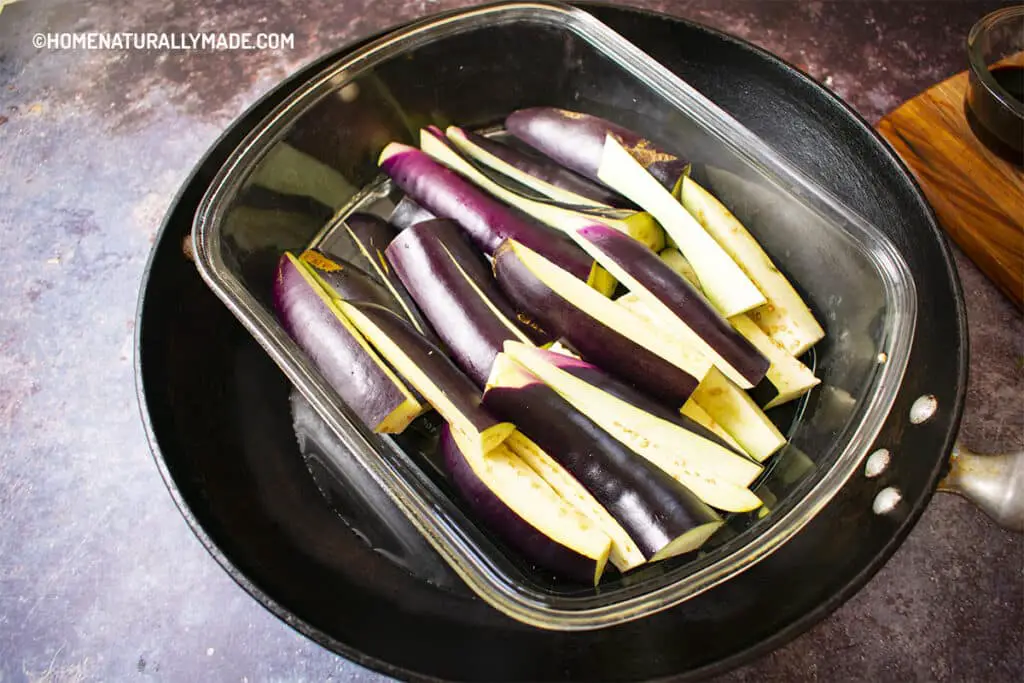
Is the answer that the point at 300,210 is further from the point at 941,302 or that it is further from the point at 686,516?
the point at 941,302

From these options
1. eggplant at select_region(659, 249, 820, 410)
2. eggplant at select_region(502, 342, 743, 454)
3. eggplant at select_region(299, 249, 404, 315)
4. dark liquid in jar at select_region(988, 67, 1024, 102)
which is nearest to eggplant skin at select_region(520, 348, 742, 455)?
eggplant at select_region(502, 342, 743, 454)

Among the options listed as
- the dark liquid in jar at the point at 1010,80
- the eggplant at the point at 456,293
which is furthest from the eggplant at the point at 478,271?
the dark liquid in jar at the point at 1010,80

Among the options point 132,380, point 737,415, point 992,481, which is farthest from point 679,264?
point 132,380

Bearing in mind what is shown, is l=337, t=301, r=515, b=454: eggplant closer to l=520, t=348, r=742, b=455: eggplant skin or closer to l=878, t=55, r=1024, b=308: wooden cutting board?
l=520, t=348, r=742, b=455: eggplant skin

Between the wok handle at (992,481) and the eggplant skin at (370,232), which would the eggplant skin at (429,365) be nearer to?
the eggplant skin at (370,232)

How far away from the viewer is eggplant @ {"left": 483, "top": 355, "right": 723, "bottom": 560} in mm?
760

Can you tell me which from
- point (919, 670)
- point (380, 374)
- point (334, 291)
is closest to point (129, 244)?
point (334, 291)

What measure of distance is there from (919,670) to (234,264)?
104cm

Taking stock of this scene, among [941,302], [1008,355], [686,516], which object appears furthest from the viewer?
[1008,355]

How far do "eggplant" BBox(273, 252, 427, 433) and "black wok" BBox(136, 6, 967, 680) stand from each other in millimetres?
157

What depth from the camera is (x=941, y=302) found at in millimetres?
884

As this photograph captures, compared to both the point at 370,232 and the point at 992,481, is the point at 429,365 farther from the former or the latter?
the point at 992,481

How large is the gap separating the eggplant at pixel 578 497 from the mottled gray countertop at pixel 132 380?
330 mm

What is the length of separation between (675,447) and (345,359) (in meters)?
0.39
